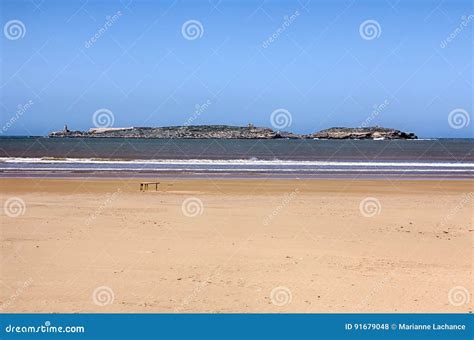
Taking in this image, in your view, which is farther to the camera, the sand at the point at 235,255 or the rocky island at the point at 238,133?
the rocky island at the point at 238,133

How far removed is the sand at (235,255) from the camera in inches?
294

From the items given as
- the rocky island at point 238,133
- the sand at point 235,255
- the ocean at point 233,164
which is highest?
the rocky island at point 238,133

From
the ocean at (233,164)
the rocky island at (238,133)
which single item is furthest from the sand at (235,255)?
the rocky island at (238,133)

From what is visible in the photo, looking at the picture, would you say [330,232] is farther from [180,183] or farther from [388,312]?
[180,183]

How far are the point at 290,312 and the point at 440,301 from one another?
201 cm

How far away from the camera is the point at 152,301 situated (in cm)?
738

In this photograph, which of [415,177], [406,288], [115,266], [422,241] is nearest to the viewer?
[406,288]

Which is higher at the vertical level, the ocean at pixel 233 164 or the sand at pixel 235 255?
the ocean at pixel 233 164

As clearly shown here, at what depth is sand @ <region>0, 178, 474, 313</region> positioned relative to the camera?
24.5ft

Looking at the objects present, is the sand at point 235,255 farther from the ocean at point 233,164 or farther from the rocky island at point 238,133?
the rocky island at point 238,133

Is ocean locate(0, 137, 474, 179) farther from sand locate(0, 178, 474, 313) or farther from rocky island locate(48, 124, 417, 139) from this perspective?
rocky island locate(48, 124, 417, 139)

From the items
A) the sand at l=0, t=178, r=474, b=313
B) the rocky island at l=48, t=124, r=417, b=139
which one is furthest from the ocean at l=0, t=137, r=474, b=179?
the rocky island at l=48, t=124, r=417, b=139

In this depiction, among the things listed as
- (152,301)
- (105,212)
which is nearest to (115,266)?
(152,301)

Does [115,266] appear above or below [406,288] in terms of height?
above
